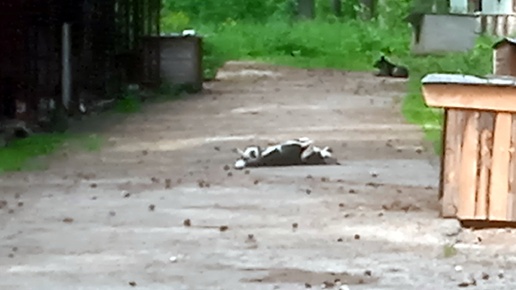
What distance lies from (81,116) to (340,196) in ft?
28.5

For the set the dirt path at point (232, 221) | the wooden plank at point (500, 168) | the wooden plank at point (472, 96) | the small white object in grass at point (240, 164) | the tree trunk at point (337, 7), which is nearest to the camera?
the dirt path at point (232, 221)

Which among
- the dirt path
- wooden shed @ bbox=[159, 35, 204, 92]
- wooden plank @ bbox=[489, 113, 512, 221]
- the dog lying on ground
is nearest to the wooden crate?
wooden plank @ bbox=[489, 113, 512, 221]

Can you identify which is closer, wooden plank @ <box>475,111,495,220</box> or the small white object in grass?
wooden plank @ <box>475,111,495,220</box>

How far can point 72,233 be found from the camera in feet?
30.2

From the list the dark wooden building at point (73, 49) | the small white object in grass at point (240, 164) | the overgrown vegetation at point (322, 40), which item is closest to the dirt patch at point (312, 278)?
the small white object in grass at point (240, 164)

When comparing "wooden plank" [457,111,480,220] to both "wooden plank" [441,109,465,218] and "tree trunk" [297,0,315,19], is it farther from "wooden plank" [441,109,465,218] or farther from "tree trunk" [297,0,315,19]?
"tree trunk" [297,0,315,19]

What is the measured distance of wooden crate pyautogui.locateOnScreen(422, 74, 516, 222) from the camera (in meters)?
9.26

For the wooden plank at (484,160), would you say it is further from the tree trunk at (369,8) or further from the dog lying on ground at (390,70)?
the tree trunk at (369,8)

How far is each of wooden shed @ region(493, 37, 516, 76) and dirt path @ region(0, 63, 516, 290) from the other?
1155 mm

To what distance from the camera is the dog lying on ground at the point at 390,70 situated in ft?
98.9

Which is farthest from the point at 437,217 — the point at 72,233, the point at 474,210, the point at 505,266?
the point at 72,233

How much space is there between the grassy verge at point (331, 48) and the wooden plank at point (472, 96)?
47.0 feet

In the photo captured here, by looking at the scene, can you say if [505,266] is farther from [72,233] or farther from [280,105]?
[280,105]

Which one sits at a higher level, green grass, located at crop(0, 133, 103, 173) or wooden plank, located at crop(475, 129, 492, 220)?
wooden plank, located at crop(475, 129, 492, 220)
